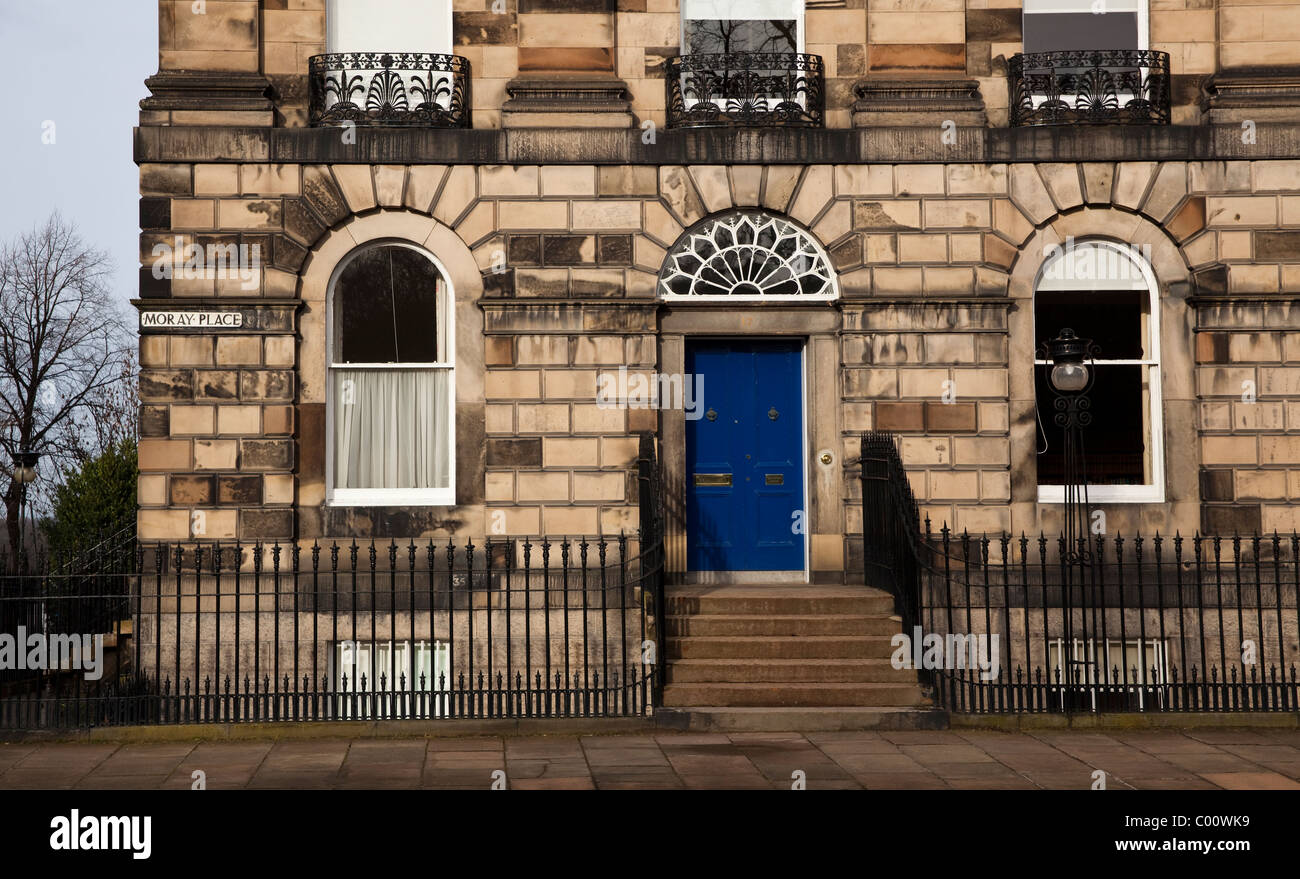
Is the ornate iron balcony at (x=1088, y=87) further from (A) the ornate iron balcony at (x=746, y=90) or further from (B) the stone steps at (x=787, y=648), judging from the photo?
(B) the stone steps at (x=787, y=648)

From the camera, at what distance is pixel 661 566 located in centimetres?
1159

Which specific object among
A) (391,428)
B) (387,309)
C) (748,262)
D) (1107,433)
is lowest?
(1107,433)

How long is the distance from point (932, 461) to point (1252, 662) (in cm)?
364

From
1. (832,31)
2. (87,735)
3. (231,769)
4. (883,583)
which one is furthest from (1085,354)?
(87,735)

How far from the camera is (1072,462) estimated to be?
13.6 meters

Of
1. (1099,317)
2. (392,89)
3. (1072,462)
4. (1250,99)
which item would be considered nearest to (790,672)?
(1072,462)

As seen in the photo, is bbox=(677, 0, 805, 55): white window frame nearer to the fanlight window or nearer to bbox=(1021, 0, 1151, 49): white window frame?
the fanlight window

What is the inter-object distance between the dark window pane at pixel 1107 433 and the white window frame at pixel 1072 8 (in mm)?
3498

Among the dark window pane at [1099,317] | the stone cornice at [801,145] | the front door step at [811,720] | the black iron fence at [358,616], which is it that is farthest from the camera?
the dark window pane at [1099,317]

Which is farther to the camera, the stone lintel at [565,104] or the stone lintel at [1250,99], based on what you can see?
the stone lintel at [1250,99]

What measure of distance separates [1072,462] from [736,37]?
559cm

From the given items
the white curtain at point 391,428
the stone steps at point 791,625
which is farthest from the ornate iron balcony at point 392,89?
the stone steps at point 791,625

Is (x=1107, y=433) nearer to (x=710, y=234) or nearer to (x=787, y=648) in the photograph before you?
(x=787, y=648)

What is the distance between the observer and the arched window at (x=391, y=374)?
1352 cm
